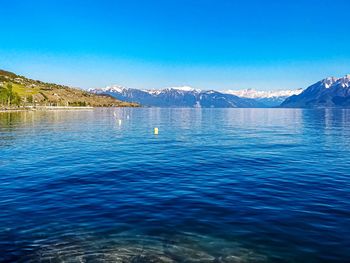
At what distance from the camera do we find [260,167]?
40094 mm

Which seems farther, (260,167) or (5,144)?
(5,144)

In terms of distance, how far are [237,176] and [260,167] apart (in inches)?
252

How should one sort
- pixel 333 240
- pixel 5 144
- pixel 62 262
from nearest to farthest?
pixel 62 262 < pixel 333 240 < pixel 5 144

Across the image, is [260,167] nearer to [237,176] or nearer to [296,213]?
[237,176]

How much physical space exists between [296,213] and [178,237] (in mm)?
9882

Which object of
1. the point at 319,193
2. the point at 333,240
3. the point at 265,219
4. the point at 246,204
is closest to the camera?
the point at 333,240

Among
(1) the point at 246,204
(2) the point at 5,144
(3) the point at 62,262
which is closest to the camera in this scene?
(3) the point at 62,262

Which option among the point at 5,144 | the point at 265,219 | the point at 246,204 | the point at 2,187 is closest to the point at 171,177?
the point at 246,204

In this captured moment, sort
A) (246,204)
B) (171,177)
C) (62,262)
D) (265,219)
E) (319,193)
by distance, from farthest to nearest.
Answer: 1. (171,177)
2. (319,193)
3. (246,204)
4. (265,219)
5. (62,262)

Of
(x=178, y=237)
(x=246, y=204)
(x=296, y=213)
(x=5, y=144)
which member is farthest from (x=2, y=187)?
(x=5, y=144)

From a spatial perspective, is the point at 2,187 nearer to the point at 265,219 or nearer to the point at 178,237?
the point at 178,237

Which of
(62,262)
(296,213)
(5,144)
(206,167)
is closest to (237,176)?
(206,167)

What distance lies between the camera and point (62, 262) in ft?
50.0

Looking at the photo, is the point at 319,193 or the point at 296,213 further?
the point at 319,193
